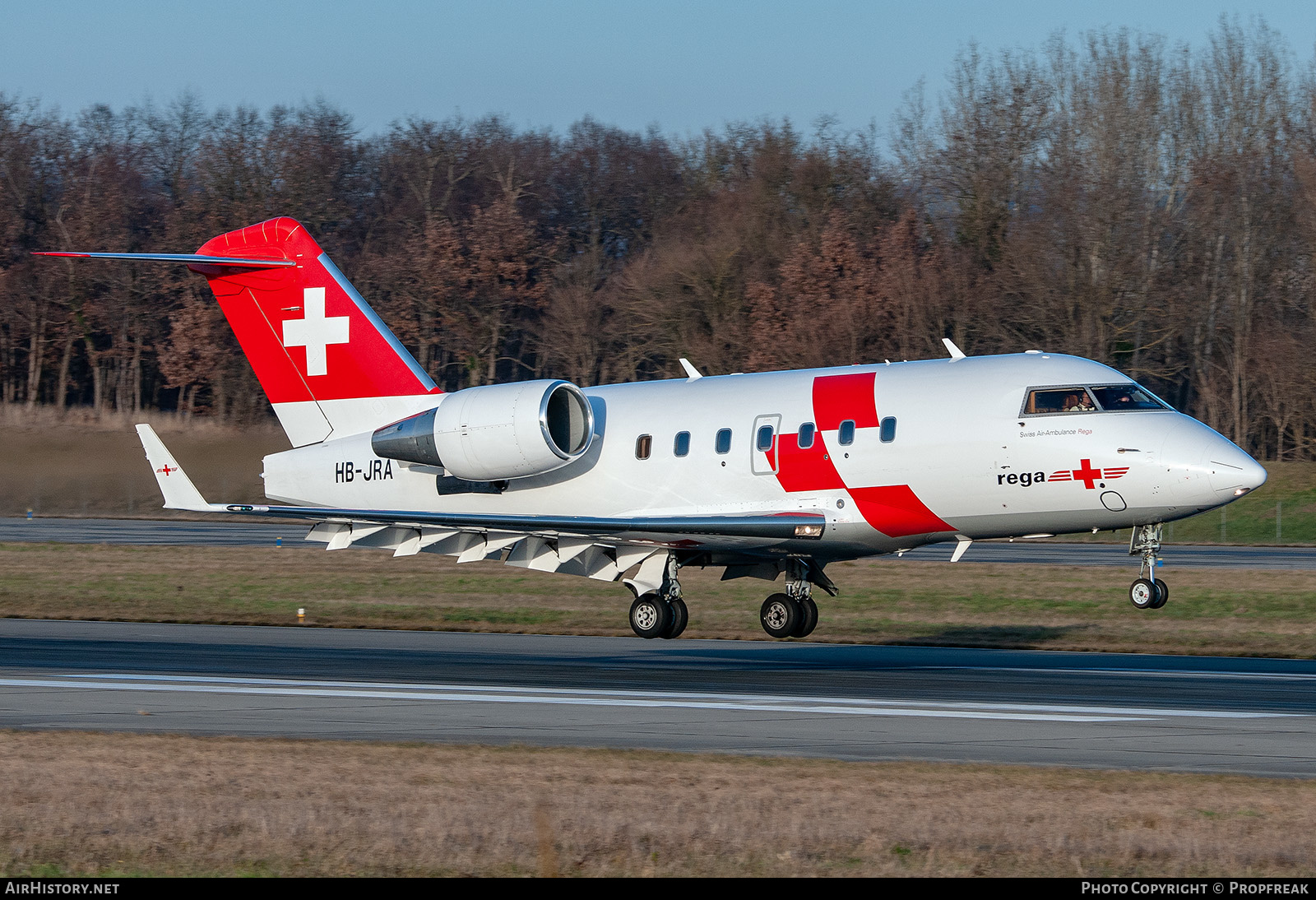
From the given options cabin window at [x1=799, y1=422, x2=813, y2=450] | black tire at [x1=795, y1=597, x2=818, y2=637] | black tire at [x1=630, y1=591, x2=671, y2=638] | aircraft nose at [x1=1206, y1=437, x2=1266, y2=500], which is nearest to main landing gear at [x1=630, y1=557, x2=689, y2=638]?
black tire at [x1=630, y1=591, x2=671, y2=638]

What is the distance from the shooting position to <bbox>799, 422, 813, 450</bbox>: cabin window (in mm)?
21292

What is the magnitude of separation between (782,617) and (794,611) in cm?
21

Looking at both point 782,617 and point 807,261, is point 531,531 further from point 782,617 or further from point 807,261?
point 807,261

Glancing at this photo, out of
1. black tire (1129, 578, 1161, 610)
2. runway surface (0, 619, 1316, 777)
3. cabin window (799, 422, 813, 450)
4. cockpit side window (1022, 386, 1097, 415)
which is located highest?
cockpit side window (1022, 386, 1097, 415)

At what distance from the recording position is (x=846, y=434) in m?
21.0

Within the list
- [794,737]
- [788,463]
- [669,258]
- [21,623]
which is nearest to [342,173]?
[669,258]

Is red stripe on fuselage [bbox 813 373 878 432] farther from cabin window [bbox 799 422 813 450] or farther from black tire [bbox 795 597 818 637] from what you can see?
black tire [bbox 795 597 818 637]

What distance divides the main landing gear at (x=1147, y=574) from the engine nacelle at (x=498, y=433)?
8.51 metres

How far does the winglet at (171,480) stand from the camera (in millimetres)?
20328

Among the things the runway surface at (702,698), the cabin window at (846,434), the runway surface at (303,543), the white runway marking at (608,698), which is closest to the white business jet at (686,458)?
the cabin window at (846,434)

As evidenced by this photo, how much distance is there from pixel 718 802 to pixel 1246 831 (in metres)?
3.47

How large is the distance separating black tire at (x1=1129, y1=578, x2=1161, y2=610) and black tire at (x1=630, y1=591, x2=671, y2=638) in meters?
7.17

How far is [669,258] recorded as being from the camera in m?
59.0
